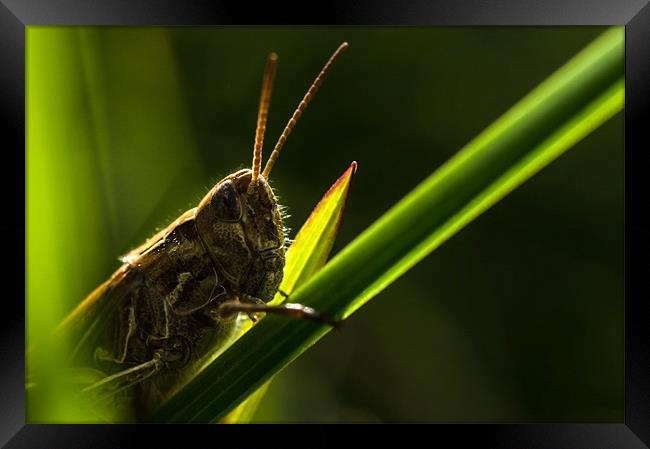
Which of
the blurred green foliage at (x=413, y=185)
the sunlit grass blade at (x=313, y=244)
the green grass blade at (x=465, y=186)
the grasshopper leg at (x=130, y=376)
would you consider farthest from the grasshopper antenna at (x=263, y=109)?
the blurred green foliage at (x=413, y=185)

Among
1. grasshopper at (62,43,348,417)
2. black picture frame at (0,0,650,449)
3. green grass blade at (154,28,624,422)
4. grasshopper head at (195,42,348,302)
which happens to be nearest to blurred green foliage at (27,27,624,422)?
black picture frame at (0,0,650,449)

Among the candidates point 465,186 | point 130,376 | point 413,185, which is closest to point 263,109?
point 465,186

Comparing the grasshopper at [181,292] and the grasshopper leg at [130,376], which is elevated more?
the grasshopper at [181,292]

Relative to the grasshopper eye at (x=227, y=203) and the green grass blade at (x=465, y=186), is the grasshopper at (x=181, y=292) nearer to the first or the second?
the grasshopper eye at (x=227, y=203)

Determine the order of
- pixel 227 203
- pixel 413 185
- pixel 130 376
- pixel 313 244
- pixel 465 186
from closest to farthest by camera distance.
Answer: pixel 465 186
pixel 313 244
pixel 227 203
pixel 130 376
pixel 413 185
